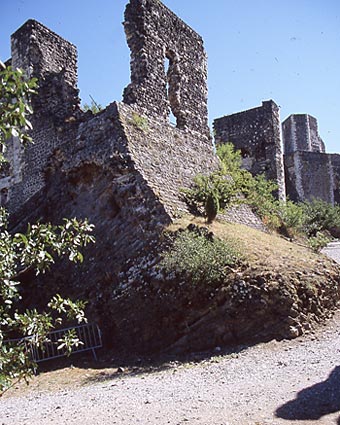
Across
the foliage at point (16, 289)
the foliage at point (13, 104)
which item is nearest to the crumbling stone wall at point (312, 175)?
the foliage at point (16, 289)

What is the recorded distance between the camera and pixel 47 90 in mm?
12258

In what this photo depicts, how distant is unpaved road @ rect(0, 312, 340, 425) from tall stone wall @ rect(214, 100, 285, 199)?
1292 centimetres

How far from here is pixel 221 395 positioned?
15.6 ft

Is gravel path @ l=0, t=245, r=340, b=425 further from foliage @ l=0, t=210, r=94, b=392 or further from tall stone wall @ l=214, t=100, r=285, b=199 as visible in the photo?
tall stone wall @ l=214, t=100, r=285, b=199

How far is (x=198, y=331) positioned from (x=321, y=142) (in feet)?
105

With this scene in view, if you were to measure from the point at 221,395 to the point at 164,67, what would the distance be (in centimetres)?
934

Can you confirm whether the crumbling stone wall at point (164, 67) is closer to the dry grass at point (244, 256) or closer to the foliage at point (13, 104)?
the dry grass at point (244, 256)

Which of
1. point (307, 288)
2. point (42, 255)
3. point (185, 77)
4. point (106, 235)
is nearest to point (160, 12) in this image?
point (185, 77)

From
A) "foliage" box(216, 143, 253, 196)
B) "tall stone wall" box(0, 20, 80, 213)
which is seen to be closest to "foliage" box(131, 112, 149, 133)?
"tall stone wall" box(0, 20, 80, 213)

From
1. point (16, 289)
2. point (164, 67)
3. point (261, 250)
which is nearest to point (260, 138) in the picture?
point (164, 67)

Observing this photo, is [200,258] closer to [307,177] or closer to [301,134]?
[307,177]

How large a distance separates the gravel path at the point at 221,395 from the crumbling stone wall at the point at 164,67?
23.0 feet

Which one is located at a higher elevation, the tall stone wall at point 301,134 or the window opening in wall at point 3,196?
the tall stone wall at point 301,134

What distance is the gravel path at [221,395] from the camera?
13.7 ft
